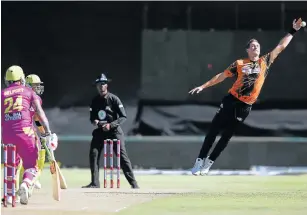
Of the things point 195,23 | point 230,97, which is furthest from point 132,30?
point 230,97

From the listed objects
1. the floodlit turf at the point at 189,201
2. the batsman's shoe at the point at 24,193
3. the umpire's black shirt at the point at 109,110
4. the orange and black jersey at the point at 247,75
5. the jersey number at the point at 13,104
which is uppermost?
the orange and black jersey at the point at 247,75

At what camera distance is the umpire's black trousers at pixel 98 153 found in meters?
17.0

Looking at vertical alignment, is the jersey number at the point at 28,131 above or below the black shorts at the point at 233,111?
below

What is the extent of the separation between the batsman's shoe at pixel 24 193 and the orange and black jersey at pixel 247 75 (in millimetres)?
3848

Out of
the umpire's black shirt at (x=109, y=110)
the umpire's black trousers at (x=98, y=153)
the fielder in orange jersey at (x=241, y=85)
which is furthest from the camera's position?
the umpire's black shirt at (x=109, y=110)

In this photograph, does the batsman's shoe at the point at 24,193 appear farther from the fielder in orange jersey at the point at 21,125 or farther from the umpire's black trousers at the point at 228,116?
the umpire's black trousers at the point at 228,116

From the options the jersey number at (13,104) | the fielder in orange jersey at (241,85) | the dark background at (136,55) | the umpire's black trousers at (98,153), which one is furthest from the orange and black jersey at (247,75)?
the dark background at (136,55)

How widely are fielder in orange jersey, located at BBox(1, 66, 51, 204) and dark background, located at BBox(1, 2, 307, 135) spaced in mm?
11422

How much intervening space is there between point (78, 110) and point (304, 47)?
633 cm

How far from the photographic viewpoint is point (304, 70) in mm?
24562

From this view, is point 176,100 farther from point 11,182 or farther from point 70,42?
point 11,182

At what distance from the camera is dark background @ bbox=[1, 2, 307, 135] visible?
79.9 ft

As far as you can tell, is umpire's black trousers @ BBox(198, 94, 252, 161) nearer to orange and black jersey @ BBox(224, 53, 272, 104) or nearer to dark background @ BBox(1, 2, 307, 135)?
orange and black jersey @ BBox(224, 53, 272, 104)

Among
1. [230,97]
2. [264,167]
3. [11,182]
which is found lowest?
[264,167]
